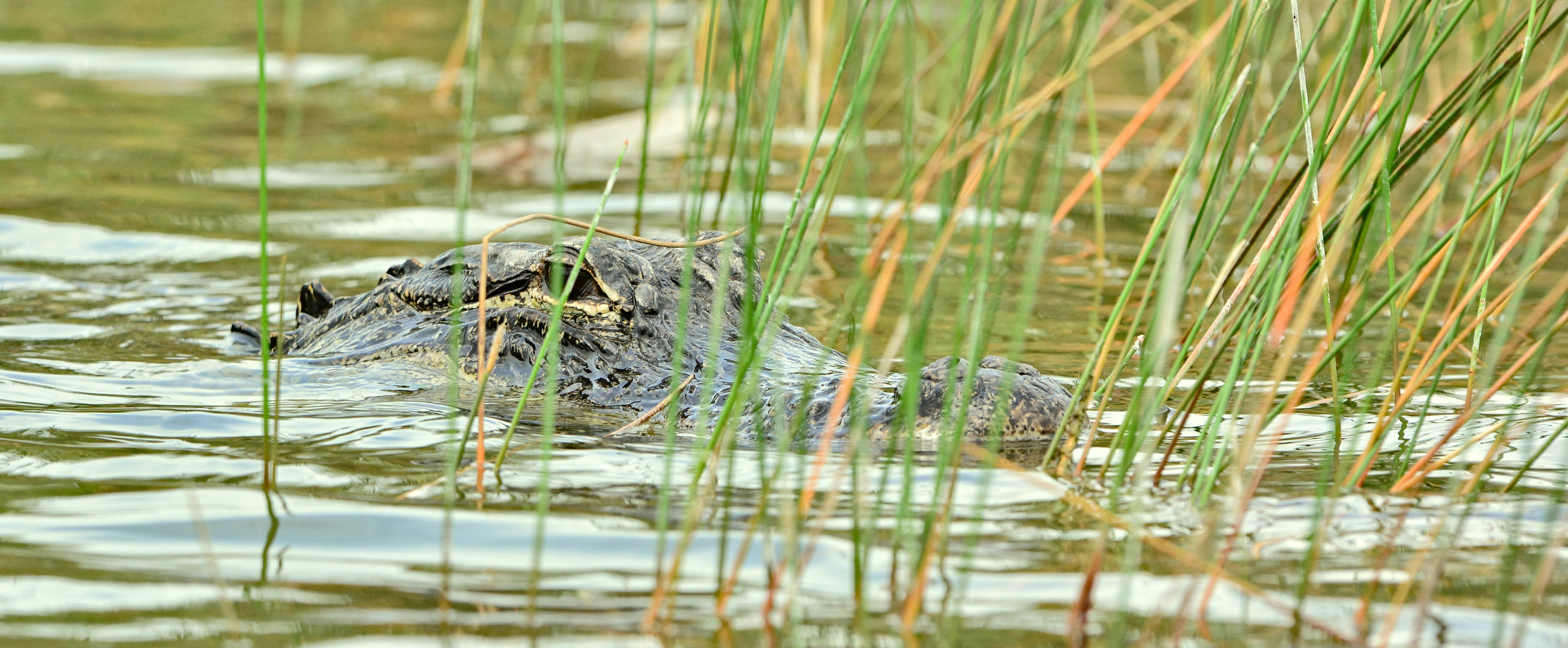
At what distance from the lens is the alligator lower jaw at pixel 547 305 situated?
3.92 m

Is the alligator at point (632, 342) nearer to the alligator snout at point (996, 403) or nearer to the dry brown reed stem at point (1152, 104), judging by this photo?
the alligator snout at point (996, 403)

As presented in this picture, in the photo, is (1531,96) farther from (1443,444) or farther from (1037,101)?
(1037,101)

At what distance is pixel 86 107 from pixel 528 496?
765 centimetres

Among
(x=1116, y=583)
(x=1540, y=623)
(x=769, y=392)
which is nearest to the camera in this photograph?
(x=1540, y=623)

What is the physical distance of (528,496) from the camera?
9.78 ft

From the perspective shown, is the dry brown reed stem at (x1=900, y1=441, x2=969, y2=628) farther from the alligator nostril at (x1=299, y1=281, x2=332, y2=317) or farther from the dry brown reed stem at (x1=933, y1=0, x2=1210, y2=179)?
the alligator nostril at (x1=299, y1=281, x2=332, y2=317)

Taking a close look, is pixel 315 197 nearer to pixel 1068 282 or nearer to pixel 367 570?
pixel 1068 282

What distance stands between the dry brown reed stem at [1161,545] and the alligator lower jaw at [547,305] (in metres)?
1.15

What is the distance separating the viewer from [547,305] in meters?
3.92

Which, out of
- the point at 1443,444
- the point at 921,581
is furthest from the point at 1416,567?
the point at 921,581

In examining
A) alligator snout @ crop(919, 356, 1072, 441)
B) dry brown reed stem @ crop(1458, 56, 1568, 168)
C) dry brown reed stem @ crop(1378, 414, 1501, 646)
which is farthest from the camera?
alligator snout @ crop(919, 356, 1072, 441)

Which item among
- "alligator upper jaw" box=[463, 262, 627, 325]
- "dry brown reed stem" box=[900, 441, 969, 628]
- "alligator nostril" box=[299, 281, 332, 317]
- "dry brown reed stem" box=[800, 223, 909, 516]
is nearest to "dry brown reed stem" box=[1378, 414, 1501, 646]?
"dry brown reed stem" box=[900, 441, 969, 628]

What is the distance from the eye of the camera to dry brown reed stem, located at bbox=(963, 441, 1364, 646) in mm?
2291

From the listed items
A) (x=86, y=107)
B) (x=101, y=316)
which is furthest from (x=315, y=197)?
(x=86, y=107)
